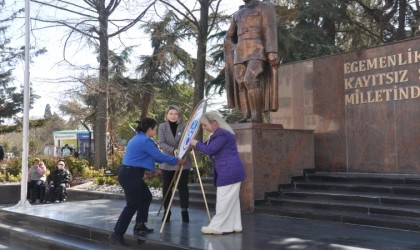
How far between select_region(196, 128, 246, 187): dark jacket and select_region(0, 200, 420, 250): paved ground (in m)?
0.79

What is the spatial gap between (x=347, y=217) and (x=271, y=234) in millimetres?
1679

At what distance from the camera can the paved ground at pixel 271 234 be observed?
19.8 ft

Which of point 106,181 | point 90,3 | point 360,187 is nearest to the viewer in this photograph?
point 360,187

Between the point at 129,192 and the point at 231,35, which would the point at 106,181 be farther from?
the point at 129,192

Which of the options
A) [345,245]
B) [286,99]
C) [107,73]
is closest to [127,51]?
[107,73]

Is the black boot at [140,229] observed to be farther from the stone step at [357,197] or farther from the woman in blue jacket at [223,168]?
the stone step at [357,197]

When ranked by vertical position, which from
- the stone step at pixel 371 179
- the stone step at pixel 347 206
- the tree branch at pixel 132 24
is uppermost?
the tree branch at pixel 132 24

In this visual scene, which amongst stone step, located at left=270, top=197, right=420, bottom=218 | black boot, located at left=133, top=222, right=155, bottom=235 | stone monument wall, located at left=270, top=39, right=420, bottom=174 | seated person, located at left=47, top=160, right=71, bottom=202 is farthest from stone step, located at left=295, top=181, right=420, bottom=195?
seated person, located at left=47, top=160, right=71, bottom=202

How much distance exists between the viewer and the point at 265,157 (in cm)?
969

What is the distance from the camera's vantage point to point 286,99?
12.7 m

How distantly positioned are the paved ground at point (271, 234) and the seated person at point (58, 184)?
6.11 meters

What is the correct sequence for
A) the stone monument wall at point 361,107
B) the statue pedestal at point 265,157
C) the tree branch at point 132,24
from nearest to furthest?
1. the statue pedestal at point 265,157
2. the stone monument wall at point 361,107
3. the tree branch at point 132,24

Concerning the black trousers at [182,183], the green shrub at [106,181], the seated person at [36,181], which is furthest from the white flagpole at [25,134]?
the black trousers at [182,183]

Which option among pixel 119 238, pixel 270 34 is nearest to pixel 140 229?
pixel 119 238
